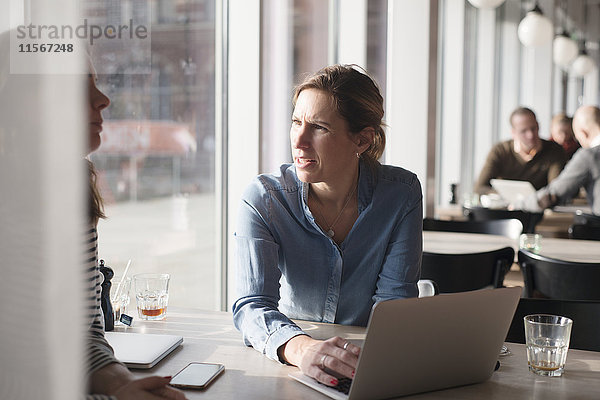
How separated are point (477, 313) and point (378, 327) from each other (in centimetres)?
23

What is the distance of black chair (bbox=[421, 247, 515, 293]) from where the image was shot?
105 inches

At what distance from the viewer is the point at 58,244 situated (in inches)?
26.7

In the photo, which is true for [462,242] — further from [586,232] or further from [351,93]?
[351,93]

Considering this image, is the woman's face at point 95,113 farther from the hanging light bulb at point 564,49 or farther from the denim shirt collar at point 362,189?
the hanging light bulb at point 564,49

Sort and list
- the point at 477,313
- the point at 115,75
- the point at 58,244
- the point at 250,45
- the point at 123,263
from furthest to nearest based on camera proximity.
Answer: the point at 250,45
the point at 123,263
the point at 115,75
the point at 477,313
the point at 58,244

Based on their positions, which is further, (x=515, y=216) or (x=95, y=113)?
(x=515, y=216)

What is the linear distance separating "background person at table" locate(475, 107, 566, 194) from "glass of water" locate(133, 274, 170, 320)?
4.00m

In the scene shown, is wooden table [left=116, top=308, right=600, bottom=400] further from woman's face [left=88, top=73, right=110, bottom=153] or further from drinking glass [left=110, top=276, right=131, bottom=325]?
woman's face [left=88, top=73, right=110, bottom=153]

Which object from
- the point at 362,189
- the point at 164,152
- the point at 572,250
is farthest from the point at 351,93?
the point at 572,250

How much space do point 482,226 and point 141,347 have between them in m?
2.49

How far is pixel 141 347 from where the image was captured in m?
1.49

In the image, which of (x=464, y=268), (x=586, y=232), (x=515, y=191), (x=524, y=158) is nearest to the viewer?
(x=464, y=268)

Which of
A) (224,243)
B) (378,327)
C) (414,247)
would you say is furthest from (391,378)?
(224,243)

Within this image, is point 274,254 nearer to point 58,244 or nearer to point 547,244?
point 58,244
